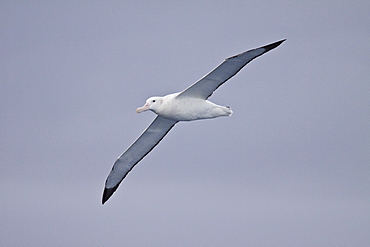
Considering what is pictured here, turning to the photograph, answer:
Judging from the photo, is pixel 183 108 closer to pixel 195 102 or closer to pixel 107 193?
pixel 195 102

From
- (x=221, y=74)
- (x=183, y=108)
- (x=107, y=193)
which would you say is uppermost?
(x=221, y=74)

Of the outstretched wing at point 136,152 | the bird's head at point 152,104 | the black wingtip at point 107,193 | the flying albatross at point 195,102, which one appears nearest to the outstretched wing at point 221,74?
the flying albatross at point 195,102

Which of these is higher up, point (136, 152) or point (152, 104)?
point (152, 104)

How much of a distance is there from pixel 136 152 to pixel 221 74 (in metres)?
5.22

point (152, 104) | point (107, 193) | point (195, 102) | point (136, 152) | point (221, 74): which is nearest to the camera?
point (221, 74)

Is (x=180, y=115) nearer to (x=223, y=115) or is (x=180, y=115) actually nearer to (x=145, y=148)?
(x=223, y=115)

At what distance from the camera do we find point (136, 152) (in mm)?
22828

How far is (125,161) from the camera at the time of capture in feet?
75.9

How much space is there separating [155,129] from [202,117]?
2738 millimetres

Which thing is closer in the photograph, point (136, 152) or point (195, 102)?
point (195, 102)

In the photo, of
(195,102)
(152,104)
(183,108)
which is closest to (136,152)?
(152,104)

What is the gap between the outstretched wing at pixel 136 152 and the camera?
864 inches

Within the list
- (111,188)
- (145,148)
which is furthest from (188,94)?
(111,188)

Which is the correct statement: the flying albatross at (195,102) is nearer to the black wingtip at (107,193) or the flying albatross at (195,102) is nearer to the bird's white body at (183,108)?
the bird's white body at (183,108)
